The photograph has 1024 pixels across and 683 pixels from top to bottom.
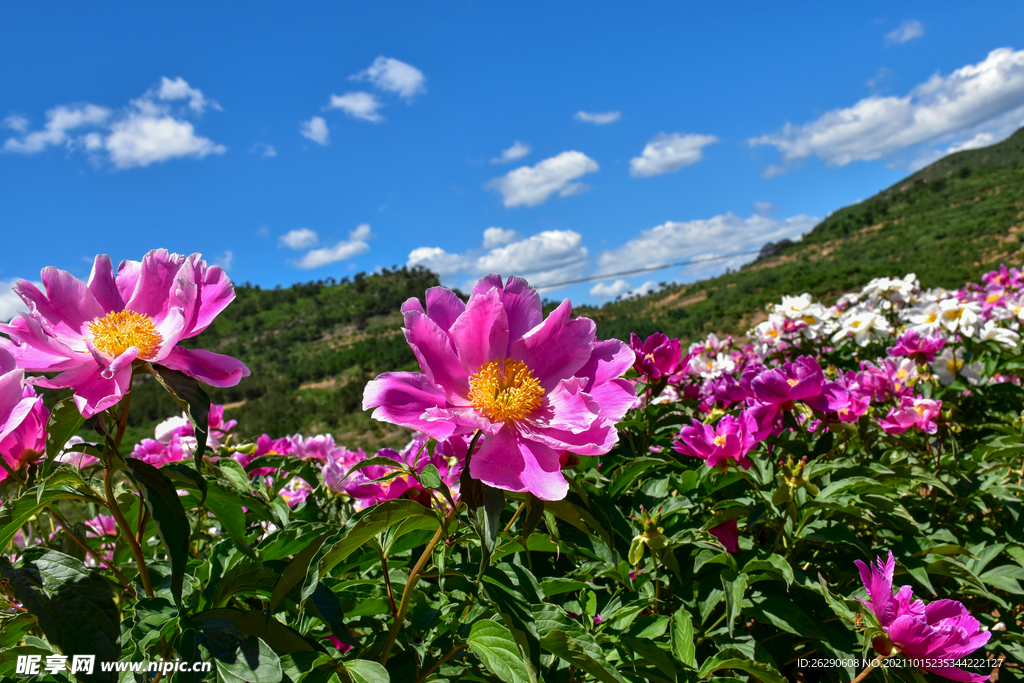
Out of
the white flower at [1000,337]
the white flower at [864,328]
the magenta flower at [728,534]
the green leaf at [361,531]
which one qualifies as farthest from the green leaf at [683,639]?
the white flower at [864,328]

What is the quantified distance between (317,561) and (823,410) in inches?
66.4

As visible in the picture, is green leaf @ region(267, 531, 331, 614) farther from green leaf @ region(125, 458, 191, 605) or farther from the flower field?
green leaf @ region(125, 458, 191, 605)

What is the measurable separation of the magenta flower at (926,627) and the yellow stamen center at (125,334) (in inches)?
60.1

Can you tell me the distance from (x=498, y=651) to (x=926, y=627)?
98 cm

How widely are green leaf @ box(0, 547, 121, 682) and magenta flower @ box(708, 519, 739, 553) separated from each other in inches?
54.1

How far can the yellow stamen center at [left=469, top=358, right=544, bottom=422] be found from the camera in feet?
3.42

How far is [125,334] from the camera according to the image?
1007mm

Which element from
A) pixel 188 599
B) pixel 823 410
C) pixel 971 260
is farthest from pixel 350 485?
pixel 971 260

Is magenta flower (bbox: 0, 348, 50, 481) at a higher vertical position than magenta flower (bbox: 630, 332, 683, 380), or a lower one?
higher

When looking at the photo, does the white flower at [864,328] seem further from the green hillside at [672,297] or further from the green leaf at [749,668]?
the green leaf at [749,668]

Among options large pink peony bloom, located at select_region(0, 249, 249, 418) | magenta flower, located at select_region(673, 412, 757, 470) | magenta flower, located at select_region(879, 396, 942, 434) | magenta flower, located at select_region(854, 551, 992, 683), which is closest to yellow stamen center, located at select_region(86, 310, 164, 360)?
large pink peony bloom, located at select_region(0, 249, 249, 418)

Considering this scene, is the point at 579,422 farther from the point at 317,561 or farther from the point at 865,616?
the point at 865,616

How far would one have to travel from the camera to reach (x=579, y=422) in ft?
3.23

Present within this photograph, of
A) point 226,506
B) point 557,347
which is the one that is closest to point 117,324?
point 226,506
